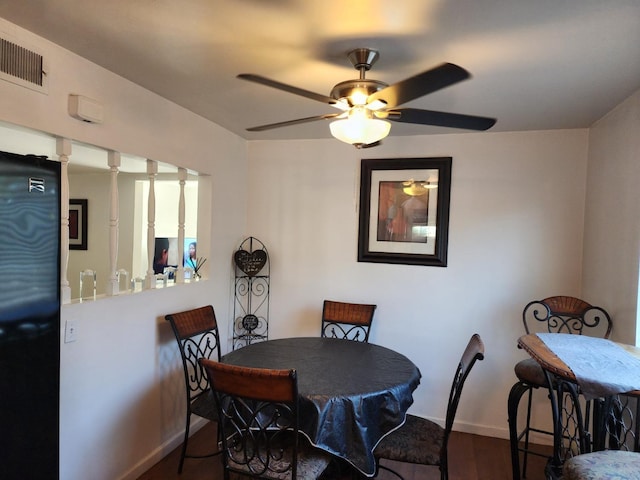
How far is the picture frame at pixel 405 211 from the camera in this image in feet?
10.8

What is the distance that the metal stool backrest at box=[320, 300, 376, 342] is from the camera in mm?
3256

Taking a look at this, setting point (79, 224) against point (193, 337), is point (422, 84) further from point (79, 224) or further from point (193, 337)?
point (79, 224)

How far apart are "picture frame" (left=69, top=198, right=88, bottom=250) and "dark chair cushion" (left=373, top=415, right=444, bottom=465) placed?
4672 millimetres

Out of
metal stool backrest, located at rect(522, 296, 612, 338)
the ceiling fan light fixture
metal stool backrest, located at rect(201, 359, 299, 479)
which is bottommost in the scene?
metal stool backrest, located at rect(201, 359, 299, 479)

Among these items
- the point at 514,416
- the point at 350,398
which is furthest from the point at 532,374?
the point at 350,398

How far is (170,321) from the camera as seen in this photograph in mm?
2559

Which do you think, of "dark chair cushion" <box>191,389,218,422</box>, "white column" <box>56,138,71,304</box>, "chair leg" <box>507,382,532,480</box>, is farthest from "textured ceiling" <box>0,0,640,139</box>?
"dark chair cushion" <box>191,389,218,422</box>

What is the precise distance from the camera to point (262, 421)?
188cm

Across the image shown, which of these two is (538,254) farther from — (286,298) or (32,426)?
(32,426)

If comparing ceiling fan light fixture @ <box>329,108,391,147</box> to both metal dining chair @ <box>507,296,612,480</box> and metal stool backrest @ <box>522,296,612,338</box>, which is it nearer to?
metal dining chair @ <box>507,296,612,480</box>

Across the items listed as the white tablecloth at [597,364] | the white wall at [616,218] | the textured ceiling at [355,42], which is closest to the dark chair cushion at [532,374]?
the white tablecloth at [597,364]

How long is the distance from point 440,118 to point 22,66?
74.8 inches

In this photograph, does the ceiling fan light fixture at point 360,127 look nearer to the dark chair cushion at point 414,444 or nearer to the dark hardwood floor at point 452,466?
the dark chair cushion at point 414,444

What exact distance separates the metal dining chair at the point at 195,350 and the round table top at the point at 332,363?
0.33 meters
